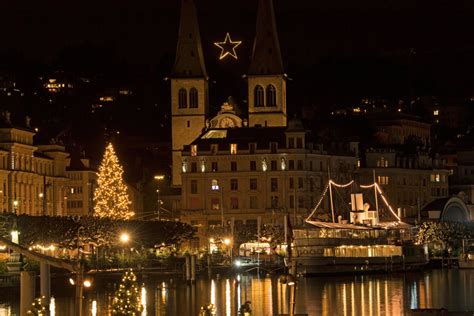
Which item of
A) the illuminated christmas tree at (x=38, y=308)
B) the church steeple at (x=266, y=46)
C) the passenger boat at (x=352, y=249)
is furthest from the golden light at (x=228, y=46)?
the illuminated christmas tree at (x=38, y=308)

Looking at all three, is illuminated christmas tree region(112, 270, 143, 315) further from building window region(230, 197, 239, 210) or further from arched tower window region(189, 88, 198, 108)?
arched tower window region(189, 88, 198, 108)

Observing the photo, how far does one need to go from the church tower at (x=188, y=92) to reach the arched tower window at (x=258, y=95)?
17.7 ft

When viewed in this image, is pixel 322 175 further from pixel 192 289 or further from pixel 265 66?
pixel 192 289

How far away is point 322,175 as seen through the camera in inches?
5472

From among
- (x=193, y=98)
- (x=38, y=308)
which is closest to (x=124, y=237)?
(x=193, y=98)

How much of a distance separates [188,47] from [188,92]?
16.3 feet

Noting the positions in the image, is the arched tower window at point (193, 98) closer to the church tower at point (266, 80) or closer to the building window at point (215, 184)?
the church tower at point (266, 80)

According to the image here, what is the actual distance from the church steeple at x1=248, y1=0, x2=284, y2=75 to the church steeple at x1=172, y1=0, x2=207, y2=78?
570cm

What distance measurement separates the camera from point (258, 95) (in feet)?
488

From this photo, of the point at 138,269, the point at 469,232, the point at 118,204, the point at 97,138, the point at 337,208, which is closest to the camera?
the point at 138,269

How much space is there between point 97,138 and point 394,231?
73.6m

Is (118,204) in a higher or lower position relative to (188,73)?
lower

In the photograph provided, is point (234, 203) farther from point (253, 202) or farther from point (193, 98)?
point (193, 98)

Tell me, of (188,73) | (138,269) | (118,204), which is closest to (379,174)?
(188,73)
